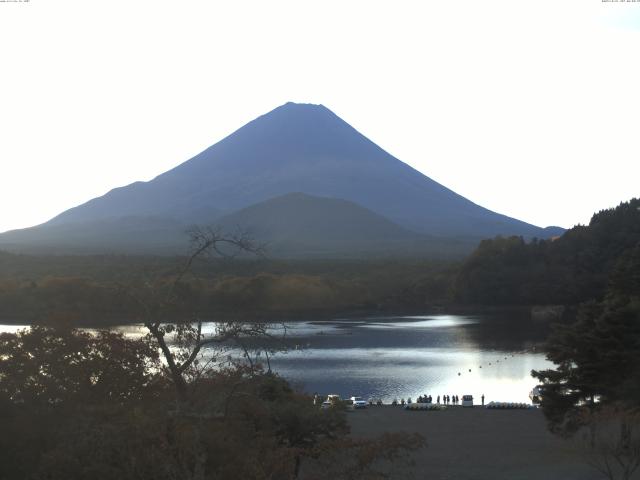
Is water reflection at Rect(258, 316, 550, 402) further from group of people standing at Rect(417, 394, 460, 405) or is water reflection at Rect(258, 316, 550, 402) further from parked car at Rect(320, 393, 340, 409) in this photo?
parked car at Rect(320, 393, 340, 409)

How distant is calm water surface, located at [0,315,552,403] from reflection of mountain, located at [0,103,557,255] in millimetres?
54617

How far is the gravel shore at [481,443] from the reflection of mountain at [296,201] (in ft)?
245

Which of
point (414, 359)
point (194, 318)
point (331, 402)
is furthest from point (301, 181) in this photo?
point (194, 318)

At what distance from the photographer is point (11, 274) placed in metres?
56.5

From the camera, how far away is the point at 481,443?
46.7 ft

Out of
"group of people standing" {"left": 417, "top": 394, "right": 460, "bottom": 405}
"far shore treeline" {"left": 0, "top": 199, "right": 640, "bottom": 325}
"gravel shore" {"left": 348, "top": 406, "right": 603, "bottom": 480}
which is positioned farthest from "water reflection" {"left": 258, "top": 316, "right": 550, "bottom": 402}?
"far shore treeline" {"left": 0, "top": 199, "right": 640, "bottom": 325}

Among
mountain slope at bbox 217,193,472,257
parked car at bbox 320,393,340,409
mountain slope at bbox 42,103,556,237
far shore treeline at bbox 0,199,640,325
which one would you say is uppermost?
mountain slope at bbox 42,103,556,237

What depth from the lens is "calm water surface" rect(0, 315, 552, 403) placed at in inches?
890

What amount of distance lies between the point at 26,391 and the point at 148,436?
2.30 metres

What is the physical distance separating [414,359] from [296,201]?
82955 mm

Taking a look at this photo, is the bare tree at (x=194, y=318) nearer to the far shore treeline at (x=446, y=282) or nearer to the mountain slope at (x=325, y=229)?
the far shore treeline at (x=446, y=282)

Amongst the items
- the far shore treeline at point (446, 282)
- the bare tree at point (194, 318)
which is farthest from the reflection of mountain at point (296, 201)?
the bare tree at point (194, 318)

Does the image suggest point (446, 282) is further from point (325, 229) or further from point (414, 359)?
point (325, 229)

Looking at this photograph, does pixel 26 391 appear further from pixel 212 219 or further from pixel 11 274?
pixel 212 219
